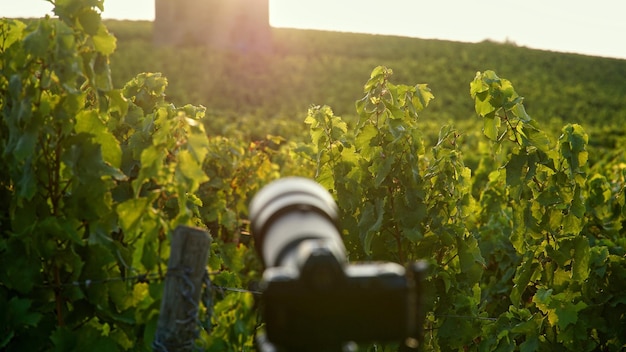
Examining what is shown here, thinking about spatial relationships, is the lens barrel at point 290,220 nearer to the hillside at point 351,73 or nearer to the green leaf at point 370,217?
the green leaf at point 370,217

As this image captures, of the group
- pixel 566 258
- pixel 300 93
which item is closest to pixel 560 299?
pixel 566 258

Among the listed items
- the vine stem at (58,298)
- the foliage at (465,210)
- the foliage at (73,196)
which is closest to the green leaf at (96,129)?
the foliage at (73,196)

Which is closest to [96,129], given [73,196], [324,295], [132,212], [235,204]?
[73,196]

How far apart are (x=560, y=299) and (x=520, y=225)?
1.78 ft

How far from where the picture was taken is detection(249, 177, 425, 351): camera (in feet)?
7.27

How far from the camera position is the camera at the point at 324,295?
2.22 meters

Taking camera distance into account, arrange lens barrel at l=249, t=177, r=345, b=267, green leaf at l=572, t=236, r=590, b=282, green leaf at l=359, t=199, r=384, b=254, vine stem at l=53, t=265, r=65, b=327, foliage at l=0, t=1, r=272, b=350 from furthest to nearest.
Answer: green leaf at l=572, t=236, r=590, b=282, green leaf at l=359, t=199, r=384, b=254, vine stem at l=53, t=265, r=65, b=327, foliage at l=0, t=1, r=272, b=350, lens barrel at l=249, t=177, r=345, b=267

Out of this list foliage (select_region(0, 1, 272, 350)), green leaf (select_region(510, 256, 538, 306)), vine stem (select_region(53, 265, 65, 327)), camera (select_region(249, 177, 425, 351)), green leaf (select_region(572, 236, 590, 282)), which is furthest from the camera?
green leaf (select_region(510, 256, 538, 306))

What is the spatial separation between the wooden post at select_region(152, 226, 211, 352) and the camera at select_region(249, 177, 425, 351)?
0.63 metres

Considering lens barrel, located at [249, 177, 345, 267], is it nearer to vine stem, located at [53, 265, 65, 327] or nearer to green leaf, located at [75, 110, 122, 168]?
green leaf, located at [75, 110, 122, 168]

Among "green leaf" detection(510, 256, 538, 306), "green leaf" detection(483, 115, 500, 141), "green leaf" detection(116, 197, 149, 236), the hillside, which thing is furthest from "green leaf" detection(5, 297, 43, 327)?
the hillside

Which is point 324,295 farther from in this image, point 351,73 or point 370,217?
point 351,73

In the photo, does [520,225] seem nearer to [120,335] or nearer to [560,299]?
[560,299]

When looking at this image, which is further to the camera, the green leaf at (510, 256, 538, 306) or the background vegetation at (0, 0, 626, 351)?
the green leaf at (510, 256, 538, 306)
